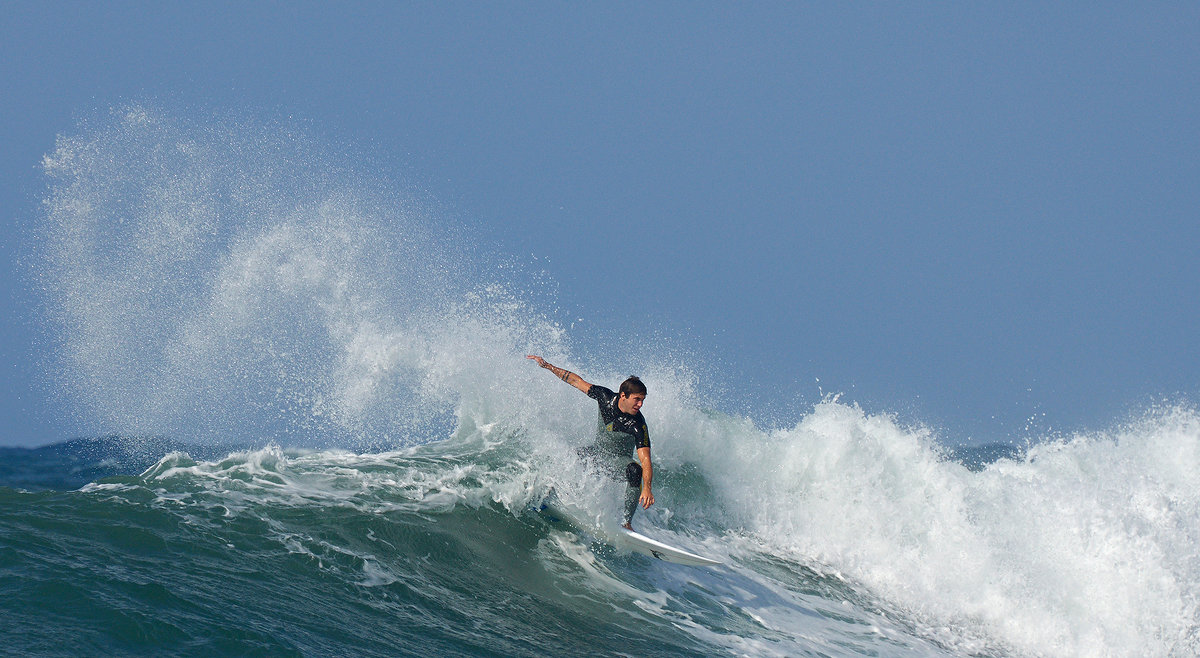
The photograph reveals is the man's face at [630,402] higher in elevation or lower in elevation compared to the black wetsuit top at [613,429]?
higher

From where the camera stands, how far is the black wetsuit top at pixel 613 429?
346 inches

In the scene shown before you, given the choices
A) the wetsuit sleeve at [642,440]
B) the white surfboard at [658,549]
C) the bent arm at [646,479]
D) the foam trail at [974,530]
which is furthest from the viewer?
the foam trail at [974,530]

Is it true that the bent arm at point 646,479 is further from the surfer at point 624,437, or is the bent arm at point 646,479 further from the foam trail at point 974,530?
the foam trail at point 974,530

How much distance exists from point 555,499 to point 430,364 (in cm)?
420

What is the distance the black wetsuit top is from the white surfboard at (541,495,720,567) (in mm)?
869

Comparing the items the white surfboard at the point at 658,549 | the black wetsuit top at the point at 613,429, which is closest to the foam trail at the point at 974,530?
the white surfboard at the point at 658,549

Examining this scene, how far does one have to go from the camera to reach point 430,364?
12.8 m

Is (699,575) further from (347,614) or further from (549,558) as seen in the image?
(347,614)

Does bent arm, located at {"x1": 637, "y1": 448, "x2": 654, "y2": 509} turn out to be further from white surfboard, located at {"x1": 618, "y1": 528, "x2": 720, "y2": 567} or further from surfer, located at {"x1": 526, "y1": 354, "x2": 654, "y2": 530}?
white surfboard, located at {"x1": 618, "y1": 528, "x2": 720, "y2": 567}

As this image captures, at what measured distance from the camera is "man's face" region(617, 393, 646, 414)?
27.8 ft

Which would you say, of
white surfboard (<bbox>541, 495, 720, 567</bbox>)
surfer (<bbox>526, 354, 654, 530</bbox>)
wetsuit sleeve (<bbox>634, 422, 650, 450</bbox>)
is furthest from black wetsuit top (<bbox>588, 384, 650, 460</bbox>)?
white surfboard (<bbox>541, 495, 720, 567</bbox>)

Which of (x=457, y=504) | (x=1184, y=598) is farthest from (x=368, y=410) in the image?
(x=1184, y=598)

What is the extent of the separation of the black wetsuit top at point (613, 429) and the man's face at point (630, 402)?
94mm

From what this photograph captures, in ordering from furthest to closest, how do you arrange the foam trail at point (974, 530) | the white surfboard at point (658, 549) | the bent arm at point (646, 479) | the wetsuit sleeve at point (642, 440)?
the foam trail at point (974, 530)
the white surfboard at point (658, 549)
the wetsuit sleeve at point (642, 440)
the bent arm at point (646, 479)
